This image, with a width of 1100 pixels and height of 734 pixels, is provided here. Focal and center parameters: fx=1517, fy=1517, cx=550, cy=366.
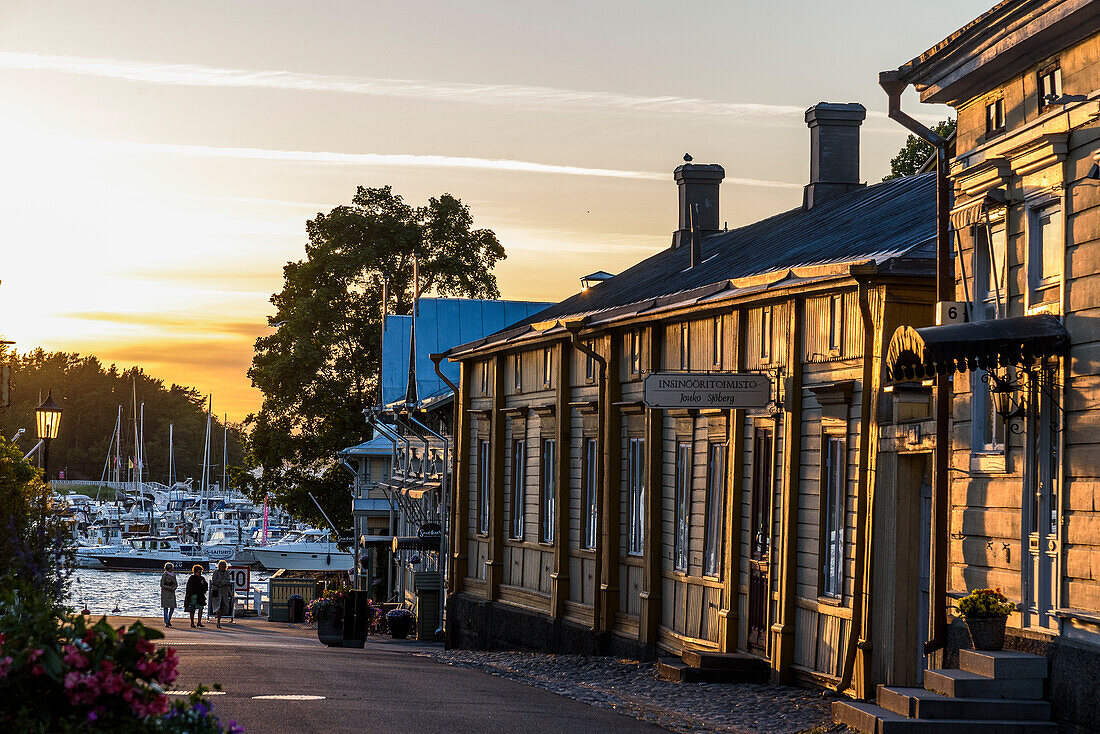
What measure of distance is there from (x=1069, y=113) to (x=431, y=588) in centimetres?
2498

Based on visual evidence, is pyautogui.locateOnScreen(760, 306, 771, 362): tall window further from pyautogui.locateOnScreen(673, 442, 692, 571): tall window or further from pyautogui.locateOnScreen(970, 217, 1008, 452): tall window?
pyautogui.locateOnScreen(970, 217, 1008, 452): tall window

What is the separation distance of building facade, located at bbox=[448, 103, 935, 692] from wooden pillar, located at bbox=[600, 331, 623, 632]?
35 mm

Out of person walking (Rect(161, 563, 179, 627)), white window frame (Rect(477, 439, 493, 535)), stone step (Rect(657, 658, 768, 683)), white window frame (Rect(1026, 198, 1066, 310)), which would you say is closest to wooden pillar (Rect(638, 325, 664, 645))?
stone step (Rect(657, 658, 768, 683))

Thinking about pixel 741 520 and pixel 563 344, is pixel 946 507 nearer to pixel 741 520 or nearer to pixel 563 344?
pixel 741 520

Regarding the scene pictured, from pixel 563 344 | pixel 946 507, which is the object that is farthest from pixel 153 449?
pixel 946 507

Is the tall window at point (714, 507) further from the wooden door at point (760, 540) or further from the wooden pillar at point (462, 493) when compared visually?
the wooden pillar at point (462, 493)

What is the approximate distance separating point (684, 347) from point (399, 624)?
18268 mm

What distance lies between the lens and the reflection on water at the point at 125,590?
69188 mm

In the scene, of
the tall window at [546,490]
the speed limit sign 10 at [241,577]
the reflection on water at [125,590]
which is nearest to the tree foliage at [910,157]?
the tall window at [546,490]

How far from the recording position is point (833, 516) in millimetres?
15141

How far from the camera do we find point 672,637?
1939 cm

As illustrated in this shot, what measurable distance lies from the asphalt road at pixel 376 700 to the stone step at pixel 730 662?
1758mm

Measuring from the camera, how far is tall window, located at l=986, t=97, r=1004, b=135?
12430 millimetres

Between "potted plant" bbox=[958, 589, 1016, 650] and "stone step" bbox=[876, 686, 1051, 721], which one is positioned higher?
"potted plant" bbox=[958, 589, 1016, 650]
